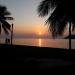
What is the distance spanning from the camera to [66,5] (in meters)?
13.4

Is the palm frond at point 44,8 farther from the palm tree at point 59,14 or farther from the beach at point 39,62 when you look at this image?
the beach at point 39,62

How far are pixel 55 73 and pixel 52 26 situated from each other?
4.93 m

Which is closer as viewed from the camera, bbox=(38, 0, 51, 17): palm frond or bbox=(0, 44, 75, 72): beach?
bbox=(0, 44, 75, 72): beach

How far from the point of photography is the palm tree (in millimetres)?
13412

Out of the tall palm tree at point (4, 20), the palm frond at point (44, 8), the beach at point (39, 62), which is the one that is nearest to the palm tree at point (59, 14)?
the palm frond at point (44, 8)

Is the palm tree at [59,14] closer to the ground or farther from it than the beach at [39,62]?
farther from it

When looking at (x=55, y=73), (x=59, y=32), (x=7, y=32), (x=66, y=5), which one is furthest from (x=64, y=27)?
(x=7, y=32)

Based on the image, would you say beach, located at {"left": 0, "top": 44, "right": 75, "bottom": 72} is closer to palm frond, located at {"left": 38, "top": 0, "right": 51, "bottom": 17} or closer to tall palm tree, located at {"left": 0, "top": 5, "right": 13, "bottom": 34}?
palm frond, located at {"left": 38, "top": 0, "right": 51, "bottom": 17}

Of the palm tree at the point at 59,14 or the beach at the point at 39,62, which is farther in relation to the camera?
the palm tree at the point at 59,14

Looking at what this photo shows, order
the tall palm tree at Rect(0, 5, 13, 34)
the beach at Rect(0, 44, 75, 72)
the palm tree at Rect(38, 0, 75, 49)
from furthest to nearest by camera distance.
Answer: the tall palm tree at Rect(0, 5, 13, 34) < the palm tree at Rect(38, 0, 75, 49) < the beach at Rect(0, 44, 75, 72)

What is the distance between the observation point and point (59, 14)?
1366 cm

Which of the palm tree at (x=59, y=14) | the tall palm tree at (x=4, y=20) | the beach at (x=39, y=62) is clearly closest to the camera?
the beach at (x=39, y=62)

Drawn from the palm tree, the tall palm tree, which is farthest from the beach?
the tall palm tree

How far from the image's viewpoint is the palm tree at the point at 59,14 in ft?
44.0
